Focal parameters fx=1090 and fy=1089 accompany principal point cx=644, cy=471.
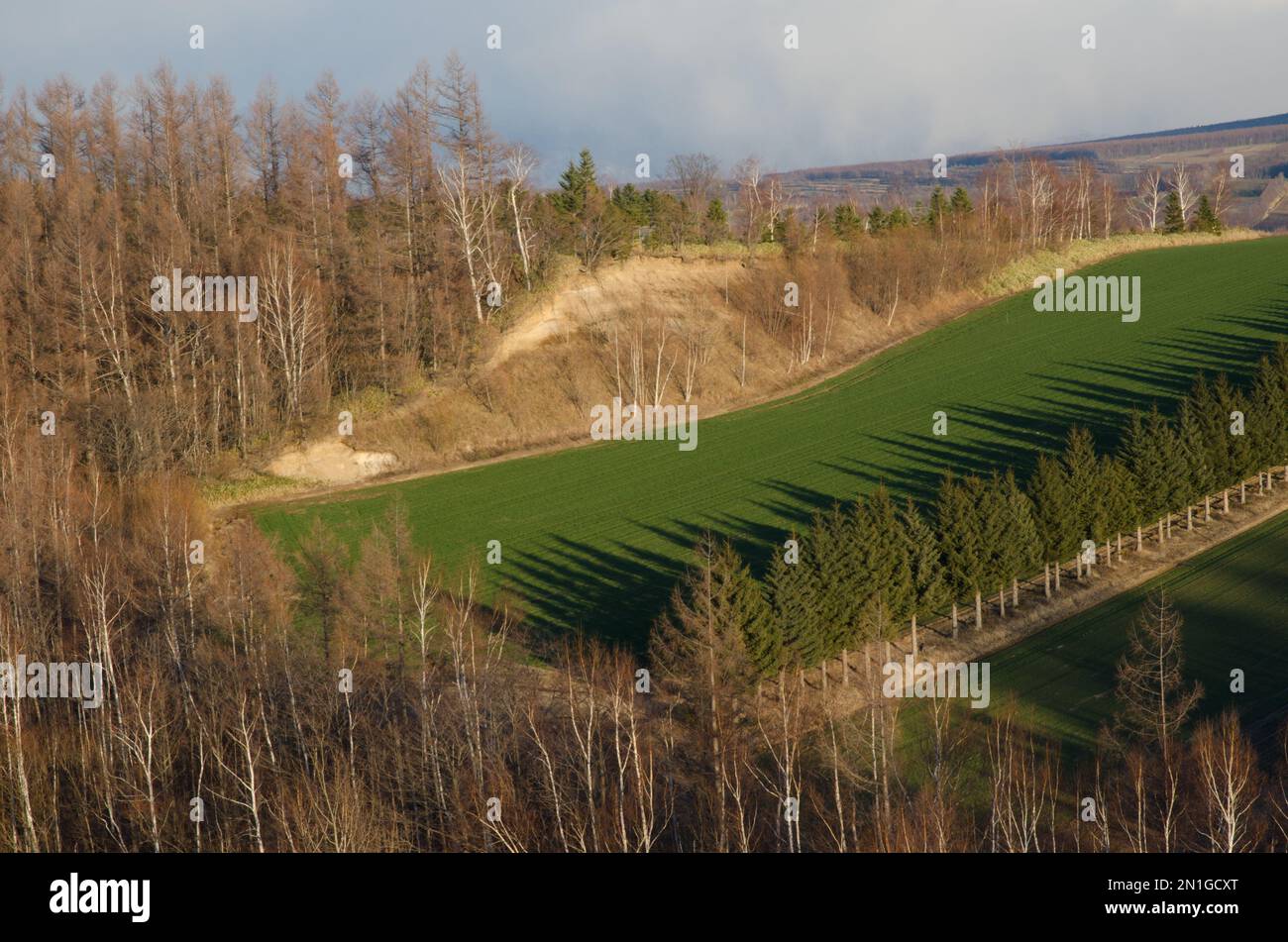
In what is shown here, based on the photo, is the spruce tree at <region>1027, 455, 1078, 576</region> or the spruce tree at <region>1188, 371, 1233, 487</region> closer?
the spruce tree at <region>1027, 455, 1078, 576</region>

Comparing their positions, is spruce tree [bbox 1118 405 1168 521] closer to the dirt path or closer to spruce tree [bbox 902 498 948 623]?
the dirt path

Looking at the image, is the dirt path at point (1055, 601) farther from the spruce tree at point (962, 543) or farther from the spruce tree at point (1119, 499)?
the spruce tree at point (962, 543)

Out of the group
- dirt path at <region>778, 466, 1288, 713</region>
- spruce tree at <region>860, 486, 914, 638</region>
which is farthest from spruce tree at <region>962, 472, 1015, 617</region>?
spruce tree at <region>860, 486, 914, 638</region>

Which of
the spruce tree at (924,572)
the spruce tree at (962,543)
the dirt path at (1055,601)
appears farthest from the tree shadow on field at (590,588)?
the spruce tree at (962,543)

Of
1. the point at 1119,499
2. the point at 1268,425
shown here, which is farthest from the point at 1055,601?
the point at 1268,425

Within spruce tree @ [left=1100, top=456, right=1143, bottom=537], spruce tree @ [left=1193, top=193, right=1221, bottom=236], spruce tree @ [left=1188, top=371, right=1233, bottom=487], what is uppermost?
spruce tree @ [left=1193, top=193, right=1221, bottom=236]

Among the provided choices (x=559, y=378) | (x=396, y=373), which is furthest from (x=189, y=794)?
(x=559, y=378)

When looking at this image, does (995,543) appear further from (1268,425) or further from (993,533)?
(1268,425)
